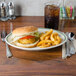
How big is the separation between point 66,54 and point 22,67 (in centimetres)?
26

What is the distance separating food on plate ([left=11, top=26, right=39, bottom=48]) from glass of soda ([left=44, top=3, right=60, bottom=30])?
0.82ft

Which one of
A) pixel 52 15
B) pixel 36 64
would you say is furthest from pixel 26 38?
pixel 52 15

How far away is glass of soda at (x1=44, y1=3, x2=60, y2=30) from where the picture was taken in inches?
52.0

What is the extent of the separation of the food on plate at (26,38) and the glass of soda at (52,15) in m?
0.25

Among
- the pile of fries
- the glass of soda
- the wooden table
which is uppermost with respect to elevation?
the glass of soda

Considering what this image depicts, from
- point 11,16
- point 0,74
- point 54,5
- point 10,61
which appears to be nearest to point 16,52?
point 10,61

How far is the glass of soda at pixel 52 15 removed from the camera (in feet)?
4.33

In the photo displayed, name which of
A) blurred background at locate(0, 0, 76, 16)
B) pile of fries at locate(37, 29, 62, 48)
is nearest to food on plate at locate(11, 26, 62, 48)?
pile of fries at locate(37, 29, 62, 48)

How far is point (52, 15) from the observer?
1325 millimetres

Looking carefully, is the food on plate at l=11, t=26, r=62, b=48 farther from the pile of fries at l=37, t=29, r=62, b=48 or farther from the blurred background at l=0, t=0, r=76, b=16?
the blurred background at l=0, t=0, r=76, b=16

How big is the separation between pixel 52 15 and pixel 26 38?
1.19 feet

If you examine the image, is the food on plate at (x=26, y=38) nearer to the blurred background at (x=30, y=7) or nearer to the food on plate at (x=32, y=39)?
the food on plate at (x=32, y=39)

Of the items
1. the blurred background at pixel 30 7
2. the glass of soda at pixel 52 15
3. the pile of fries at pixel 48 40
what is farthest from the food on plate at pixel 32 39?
the blurred background at pixel 30 7

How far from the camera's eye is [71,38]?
3.86 feet
